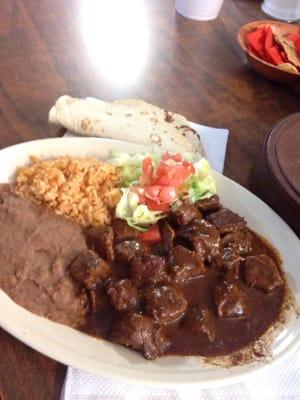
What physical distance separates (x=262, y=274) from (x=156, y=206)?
1.39 feet

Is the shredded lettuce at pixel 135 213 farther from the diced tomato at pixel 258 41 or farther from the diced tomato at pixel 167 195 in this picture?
the diced tomato at pixel 258 41

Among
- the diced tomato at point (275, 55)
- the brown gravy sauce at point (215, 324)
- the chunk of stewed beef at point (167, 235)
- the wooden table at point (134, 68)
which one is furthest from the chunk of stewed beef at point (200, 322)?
the diced tomato at point (275, 55)

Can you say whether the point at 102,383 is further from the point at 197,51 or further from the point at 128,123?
the point at 197,51

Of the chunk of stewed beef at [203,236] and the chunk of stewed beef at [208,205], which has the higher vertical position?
the chunk of stewed beef at [203,236]

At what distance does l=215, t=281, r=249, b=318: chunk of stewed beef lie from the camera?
58.3 inches

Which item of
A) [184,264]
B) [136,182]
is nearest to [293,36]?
[136,182]

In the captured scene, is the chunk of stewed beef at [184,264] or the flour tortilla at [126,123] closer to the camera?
the chunk of stewed beef at [184,264]

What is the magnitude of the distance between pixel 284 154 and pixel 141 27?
1.44 m

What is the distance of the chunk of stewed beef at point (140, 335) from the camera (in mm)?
1355

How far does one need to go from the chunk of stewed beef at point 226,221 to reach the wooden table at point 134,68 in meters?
0.34

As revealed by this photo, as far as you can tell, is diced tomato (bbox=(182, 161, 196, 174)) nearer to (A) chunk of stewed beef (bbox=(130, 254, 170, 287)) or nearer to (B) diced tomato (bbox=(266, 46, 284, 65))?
(A) chunk of stewed beef (bbox=(130, 254, 170, 287))

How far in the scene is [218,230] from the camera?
171 cm

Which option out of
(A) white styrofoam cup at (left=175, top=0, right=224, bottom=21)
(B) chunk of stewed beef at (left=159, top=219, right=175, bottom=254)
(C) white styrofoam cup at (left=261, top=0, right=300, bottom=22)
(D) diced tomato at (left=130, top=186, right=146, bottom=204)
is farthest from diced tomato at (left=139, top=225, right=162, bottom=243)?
(C) white styrofoam cup at (left=261, top=0, right=300, bottom=22)

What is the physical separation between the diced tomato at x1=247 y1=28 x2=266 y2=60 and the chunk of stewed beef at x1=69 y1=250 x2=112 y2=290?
1.51 m
